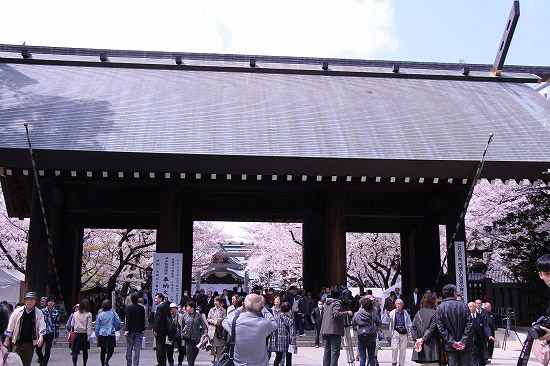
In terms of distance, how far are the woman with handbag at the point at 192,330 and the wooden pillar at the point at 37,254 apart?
18.9ft

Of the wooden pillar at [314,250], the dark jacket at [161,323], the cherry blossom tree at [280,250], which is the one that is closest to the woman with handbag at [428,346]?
the dark jacket at [161,323]

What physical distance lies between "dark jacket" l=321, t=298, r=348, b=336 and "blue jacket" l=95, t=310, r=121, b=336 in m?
3.87

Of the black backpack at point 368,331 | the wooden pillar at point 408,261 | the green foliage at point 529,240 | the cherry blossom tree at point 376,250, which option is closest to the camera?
the black backpack at point 368,331

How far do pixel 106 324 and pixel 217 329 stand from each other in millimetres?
2019

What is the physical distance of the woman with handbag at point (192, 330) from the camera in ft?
35.1

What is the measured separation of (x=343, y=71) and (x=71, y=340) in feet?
48.8

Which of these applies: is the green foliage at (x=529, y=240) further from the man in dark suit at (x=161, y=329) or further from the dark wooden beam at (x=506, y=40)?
the man in dark suit at (x=161, y=329)

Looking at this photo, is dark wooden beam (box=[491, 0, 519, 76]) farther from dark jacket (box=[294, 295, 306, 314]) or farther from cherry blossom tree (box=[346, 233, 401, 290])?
dark jacket (box=[294, 295, 306, 314])

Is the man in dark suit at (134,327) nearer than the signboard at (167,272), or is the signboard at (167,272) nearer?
the man in dark suit at (134,327)

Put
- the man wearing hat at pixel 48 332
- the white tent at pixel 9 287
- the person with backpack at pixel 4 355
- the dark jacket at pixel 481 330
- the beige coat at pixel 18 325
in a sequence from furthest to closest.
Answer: the white tent at pixel 9 287
the man wearing hat at pixel 48 332
the dark jacket at pixel 481 330
the beige coat at pixel 18 325
the person with backpack at pixel 4 355

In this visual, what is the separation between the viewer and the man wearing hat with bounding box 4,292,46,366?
843cm

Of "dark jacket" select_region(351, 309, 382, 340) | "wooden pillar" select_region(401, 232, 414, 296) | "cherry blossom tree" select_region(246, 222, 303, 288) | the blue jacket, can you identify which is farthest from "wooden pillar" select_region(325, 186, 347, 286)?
"cherry blossom tree" select_region(246, 222, 303, 288)

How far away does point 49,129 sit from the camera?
15.4 meters

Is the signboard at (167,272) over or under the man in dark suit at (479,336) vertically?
over
